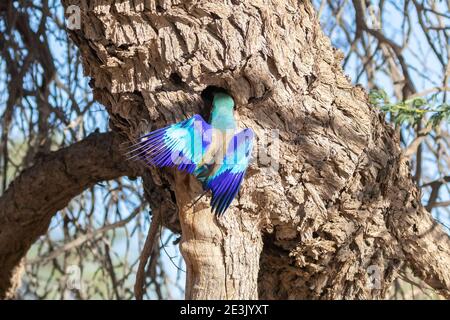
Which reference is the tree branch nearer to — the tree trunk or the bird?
the tree trunk

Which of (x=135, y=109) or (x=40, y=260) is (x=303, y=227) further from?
(x=40, y=260)

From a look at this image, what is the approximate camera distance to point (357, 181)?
9.36 ft

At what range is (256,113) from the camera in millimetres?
2660

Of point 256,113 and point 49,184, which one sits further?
point 49,184

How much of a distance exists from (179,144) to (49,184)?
1.62 m

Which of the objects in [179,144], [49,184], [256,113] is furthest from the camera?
[49,184]

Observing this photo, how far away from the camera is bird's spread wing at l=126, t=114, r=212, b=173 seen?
8.04 ft

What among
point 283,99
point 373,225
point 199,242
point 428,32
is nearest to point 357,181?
point 373,225

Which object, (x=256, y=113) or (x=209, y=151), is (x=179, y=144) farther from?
(x=256, y=113)

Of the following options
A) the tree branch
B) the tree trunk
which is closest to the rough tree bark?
the tree trunk

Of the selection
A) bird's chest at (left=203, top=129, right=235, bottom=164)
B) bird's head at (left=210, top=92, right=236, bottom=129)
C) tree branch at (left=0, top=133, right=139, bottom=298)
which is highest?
tree branch at (left=0, top=133, right=139, bottom=298)

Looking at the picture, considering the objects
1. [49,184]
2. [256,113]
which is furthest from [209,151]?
[49,184]

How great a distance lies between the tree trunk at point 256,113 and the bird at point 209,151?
79mm

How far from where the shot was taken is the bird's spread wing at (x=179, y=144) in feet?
8.04
